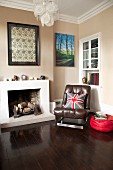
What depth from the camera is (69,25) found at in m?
4.60

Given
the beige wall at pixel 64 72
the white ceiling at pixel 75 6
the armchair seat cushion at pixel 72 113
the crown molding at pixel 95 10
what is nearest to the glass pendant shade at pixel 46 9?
the white ceiling at pixel 75 6

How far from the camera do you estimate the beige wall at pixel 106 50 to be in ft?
11.8

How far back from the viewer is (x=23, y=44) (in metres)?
3.73

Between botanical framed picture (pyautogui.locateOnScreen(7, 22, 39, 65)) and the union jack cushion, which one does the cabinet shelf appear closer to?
the union jack cushion

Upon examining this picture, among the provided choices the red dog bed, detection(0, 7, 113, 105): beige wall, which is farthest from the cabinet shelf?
the red dog bed

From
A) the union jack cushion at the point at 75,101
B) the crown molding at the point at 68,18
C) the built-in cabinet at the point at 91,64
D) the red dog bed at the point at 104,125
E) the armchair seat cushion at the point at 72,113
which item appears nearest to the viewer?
the red dog bed at the point at 104,125

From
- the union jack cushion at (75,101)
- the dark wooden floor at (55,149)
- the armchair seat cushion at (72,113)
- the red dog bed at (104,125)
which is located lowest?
the dark wooden floor at (55,149)

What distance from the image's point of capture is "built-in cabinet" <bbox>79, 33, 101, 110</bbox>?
13.4 ft

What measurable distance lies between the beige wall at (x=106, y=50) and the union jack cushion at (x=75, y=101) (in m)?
0.73

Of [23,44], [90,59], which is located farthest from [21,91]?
[90,59]

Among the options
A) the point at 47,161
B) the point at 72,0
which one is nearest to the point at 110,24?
the point at 72,0

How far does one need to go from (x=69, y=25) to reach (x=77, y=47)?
738 millimetres

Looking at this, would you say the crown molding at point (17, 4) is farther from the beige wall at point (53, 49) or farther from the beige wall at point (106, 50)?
the beige wall at point (106, 50)

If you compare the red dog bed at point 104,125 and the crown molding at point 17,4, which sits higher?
the crown molding at point 17,4
